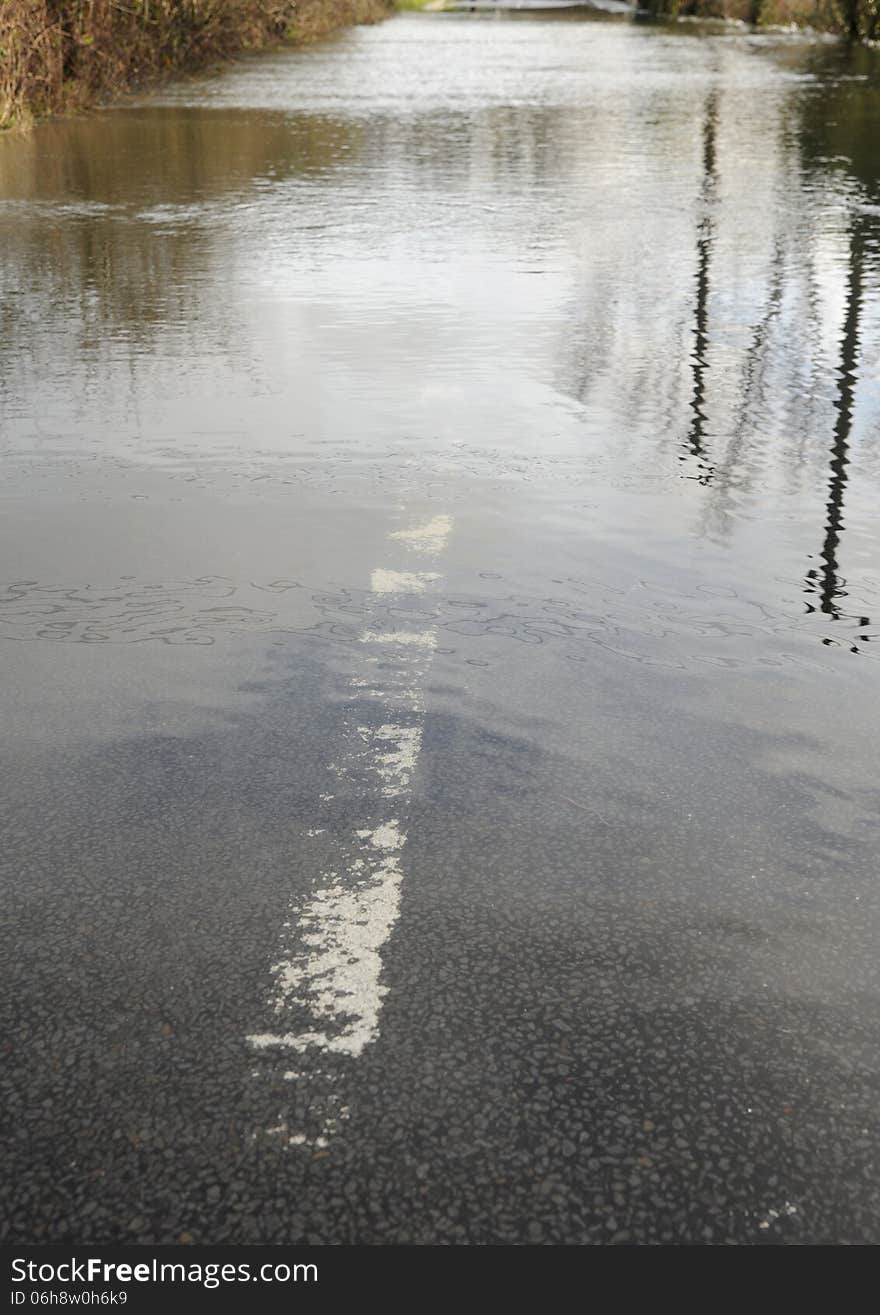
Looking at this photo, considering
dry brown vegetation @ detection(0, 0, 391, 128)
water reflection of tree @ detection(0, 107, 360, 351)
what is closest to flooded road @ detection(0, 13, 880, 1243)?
water reflection of tree @ detection(0, 107, 360, 351)

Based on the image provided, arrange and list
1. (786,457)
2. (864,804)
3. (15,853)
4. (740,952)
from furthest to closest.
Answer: (786,457) < (864,804) < (15,853) < (740,952)

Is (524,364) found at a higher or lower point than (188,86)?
lower

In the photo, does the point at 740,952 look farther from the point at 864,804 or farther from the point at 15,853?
the point at 15,853

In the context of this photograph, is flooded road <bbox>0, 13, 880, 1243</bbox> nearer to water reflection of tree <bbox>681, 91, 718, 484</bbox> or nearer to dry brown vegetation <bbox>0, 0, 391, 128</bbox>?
Answer: water reflection of tree <bbox>681, 91, 718, 484</bbox>

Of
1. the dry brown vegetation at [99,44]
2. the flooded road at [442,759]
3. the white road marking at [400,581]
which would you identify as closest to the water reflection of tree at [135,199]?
the flooded road at [442,759]

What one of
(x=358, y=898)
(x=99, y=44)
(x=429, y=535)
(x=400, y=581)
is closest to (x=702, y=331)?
(x=429, y=535)

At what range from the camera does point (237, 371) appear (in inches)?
322

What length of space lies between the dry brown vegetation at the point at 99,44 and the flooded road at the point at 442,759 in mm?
10809

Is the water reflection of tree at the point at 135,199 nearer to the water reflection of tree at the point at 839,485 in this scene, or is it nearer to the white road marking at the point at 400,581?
the water reflection of tree at the point at 839,485

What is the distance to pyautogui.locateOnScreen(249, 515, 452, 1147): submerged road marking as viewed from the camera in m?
2.94

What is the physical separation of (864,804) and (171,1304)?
7.17ft

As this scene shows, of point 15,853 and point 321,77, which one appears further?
point 321,77

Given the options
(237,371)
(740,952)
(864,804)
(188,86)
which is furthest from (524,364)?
(188,86)

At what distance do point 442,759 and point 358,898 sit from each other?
2.36 feet
